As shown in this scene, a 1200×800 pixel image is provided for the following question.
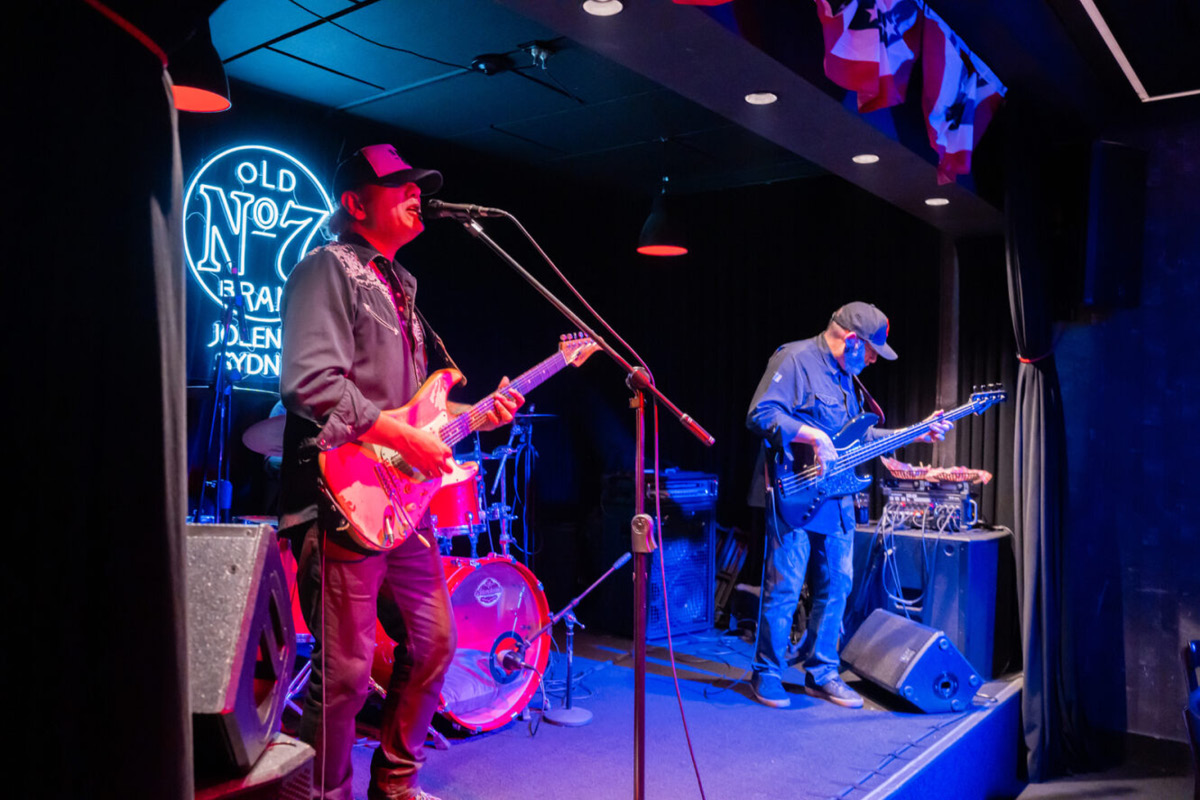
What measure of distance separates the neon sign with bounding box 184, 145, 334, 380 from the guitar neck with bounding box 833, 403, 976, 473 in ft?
10.9

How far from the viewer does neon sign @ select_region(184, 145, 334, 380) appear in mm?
5133

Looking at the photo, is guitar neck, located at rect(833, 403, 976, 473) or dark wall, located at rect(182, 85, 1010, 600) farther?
dark wall, located at rect(182, 85, 1010, 600)

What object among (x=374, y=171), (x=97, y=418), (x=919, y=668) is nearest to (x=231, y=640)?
(x=97, y=418)

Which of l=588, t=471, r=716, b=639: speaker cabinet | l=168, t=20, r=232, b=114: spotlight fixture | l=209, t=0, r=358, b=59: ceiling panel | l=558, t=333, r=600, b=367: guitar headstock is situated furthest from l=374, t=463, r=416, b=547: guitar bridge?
l=588, t=471, r=716, b=639: speaker cabinet

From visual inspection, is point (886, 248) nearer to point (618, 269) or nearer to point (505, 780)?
point (618, 269)

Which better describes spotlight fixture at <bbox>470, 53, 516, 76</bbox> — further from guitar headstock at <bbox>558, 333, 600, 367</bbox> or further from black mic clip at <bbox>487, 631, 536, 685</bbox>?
black mic clip at <bbox>487, 631, 536, 685</bbox>

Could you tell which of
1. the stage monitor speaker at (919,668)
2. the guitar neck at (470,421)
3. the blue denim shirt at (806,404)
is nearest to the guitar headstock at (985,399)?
the blue denim shirt at (806,404)

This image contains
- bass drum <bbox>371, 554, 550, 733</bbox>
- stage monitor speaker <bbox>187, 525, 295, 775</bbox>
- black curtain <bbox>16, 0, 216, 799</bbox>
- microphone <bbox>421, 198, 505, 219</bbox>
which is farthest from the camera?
bass drum <bbox>371, 554, 550, 733</bbox>

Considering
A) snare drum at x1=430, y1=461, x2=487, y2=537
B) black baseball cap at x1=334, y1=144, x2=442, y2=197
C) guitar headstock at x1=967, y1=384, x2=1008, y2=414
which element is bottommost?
snare drum at x1=430, y1=461, x2=487, y2=537

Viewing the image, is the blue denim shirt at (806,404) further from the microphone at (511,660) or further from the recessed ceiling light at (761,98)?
the microphone at (511,660)

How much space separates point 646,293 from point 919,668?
4616 mm

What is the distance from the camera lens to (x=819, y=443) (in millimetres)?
4094

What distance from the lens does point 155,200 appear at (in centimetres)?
88

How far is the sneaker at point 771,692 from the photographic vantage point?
13.7 ft
